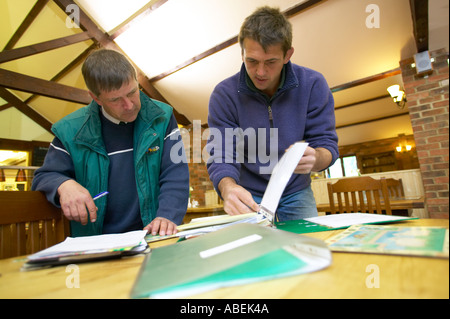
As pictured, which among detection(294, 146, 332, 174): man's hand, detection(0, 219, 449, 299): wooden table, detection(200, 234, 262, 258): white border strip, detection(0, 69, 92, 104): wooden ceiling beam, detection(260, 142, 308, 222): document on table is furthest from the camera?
detection(0, 69, 92, 104): wooden ceiling beam

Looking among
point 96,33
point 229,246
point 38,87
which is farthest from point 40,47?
point 229,246

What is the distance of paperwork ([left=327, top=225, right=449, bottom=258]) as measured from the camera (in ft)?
1.08

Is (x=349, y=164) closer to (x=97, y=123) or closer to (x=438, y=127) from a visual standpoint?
(x=97, y=123)

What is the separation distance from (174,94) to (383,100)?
4627 millimetres

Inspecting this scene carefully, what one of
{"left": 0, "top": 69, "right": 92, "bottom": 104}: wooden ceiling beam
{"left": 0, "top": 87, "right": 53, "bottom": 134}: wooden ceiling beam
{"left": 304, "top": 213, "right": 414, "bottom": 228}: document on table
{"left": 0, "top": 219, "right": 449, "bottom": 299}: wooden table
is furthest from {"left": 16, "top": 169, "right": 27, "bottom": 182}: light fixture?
{"left": 304, "top": 213, "right": 414, "bottom": 228}: document on table

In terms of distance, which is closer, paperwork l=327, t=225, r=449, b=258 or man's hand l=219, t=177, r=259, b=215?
paperwork l=327, t=225, r=449, b=258

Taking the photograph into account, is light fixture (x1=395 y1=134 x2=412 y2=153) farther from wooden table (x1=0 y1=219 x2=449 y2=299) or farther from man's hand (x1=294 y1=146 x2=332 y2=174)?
wooden table (x1=0 y1=219 x2=449 y2=299)

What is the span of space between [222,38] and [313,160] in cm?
372

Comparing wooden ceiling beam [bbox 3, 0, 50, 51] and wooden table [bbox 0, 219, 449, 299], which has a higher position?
wooden ceiling beam [bbox 3, 0, 50, 51]

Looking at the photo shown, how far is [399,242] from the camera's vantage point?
1.28 feet

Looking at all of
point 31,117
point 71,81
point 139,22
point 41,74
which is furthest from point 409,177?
point 31,117

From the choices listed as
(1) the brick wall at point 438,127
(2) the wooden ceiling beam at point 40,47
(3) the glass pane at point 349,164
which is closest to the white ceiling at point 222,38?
(2) the wooden ceiling beam at point 40,47

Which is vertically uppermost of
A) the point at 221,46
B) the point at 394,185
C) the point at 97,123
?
the point at 221,46

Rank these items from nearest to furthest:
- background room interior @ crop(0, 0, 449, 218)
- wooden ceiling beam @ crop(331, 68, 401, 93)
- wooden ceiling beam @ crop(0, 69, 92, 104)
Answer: background room interior @ crop(0, 0, 449, 218) → wooden ceiling beam @ crop(0, 69, 92, 104) → wooden ceiling beam @ crop(331, 68, 401, 93)
